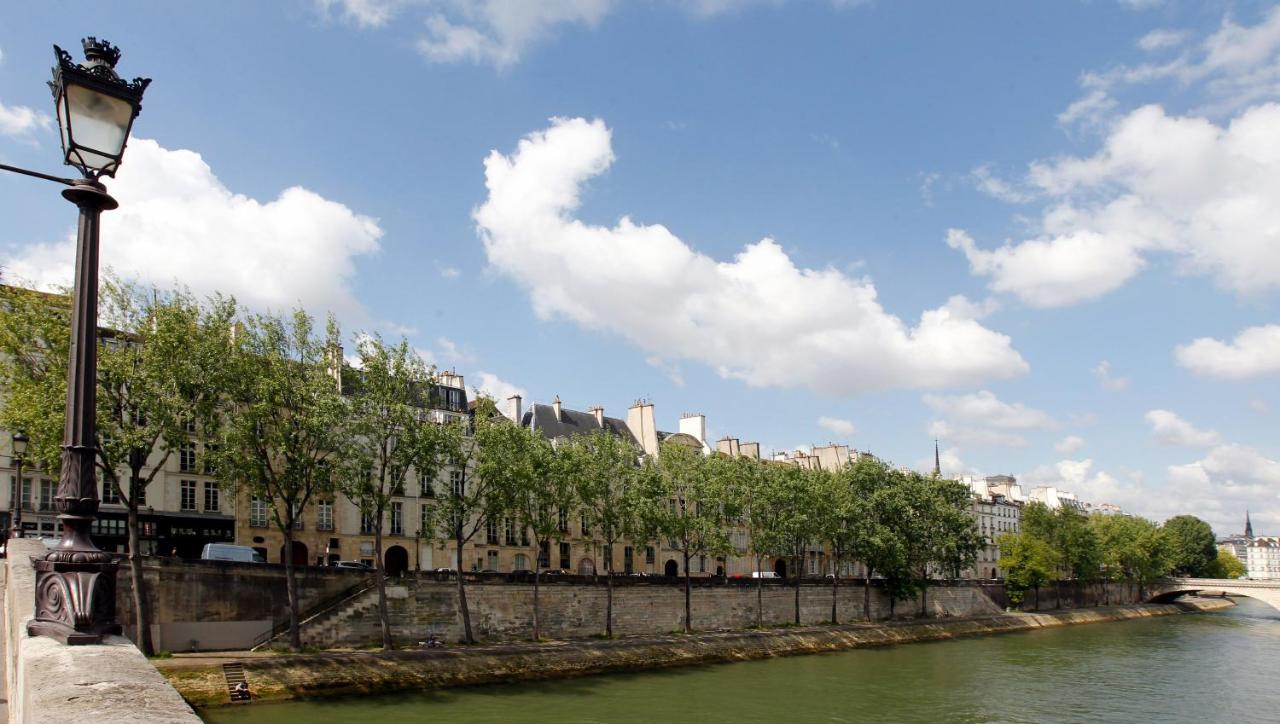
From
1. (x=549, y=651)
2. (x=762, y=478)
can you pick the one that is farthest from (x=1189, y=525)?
(x=549, y=651)

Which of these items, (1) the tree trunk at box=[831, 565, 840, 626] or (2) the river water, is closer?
(2) the river water

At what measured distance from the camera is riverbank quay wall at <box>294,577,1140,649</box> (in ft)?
128

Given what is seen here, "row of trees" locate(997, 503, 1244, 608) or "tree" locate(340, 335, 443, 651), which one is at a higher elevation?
"tree" locate(340, 335, 443, 651)

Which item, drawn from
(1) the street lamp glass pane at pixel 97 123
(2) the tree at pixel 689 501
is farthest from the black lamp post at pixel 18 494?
(1) the street lamp glass pane at pixel 97 123

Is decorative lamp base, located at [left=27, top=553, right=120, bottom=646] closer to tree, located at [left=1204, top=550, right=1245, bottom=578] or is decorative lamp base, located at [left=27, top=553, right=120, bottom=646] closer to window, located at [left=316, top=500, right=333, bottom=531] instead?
window, located at [left=316, top=500, right=333, bottom=531]

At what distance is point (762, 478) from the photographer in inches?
2199

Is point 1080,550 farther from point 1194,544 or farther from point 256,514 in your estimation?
point 256,514

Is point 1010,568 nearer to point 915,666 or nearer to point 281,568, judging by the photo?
point 915,666

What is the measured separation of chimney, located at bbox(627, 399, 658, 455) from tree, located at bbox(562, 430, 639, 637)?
894 inches

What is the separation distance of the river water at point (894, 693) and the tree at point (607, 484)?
772cm

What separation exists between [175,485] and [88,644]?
43389 millimetres

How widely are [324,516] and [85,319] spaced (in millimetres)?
45255

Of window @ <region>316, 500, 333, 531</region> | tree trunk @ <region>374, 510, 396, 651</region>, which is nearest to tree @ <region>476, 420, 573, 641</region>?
tree trunk @ <region>374, 510, 396, 651</region>

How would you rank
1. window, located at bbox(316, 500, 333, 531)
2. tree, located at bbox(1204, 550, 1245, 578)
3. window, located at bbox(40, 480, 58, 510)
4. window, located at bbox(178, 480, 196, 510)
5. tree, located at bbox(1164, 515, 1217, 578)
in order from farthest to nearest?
tree, located at bbox(1204, 550, 1245, 578) < tree, located at bbox(1164, 515, 1217, 578) < window, located at bbox(316, 500, 333, 531) < window, located at bbox(178, 480, 196, 510) < window, located at bbox(40, 480, 58, 510)
